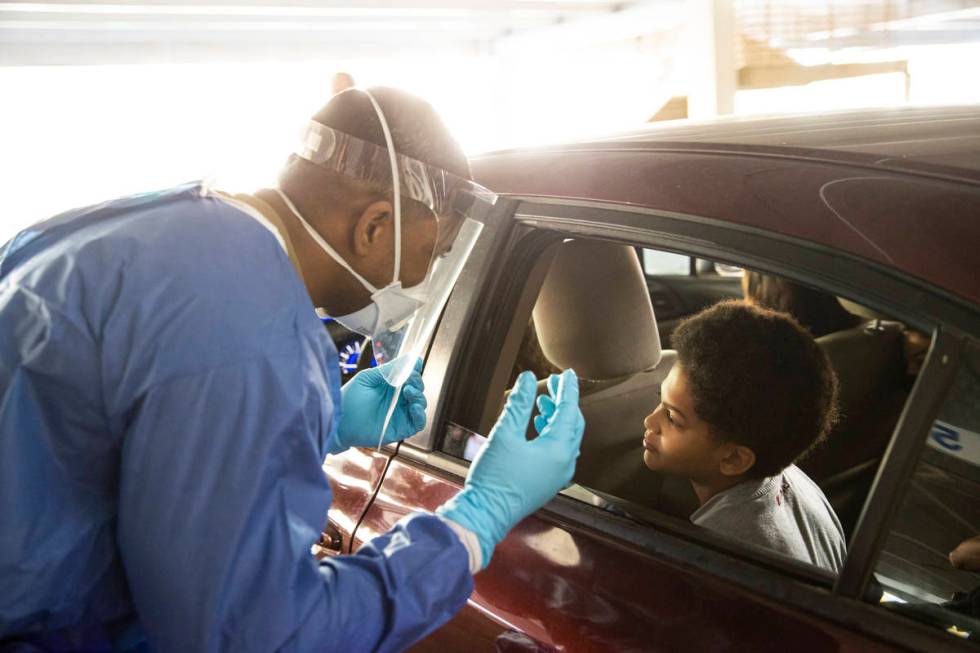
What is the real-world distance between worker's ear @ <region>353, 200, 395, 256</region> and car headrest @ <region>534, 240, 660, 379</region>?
599 millimetres

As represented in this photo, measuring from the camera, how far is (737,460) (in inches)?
64.8

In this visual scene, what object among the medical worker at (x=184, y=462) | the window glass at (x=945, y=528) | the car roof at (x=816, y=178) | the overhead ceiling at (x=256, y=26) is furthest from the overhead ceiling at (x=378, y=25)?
the medical worker at (x=184, y=462)

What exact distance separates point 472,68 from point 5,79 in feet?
15.2

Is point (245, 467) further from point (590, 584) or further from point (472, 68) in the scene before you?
point (472, 68)

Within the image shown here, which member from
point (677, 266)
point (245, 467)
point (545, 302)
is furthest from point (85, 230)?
point (677, 266)

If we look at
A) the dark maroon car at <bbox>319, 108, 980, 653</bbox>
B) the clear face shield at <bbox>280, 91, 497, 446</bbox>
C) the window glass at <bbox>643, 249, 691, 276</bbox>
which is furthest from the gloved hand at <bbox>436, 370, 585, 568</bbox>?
Answer: the window glass at <bbox>643, 249, 691, 276</bbox>

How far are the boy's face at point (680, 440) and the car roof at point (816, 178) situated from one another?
1.53ft

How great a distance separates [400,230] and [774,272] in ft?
1.91

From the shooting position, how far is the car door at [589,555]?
109cm

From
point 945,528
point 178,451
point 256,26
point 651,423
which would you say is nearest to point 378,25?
point 256,26

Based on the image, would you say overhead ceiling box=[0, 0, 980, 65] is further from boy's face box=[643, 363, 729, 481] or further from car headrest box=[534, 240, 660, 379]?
boy's face box=[643, 363, 729, 481]

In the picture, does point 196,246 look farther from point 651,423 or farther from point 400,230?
point 651,423

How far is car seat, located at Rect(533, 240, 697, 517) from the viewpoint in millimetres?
1894

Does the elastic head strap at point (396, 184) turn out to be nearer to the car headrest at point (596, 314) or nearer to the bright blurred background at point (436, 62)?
the car headrest at point (596, 314)
